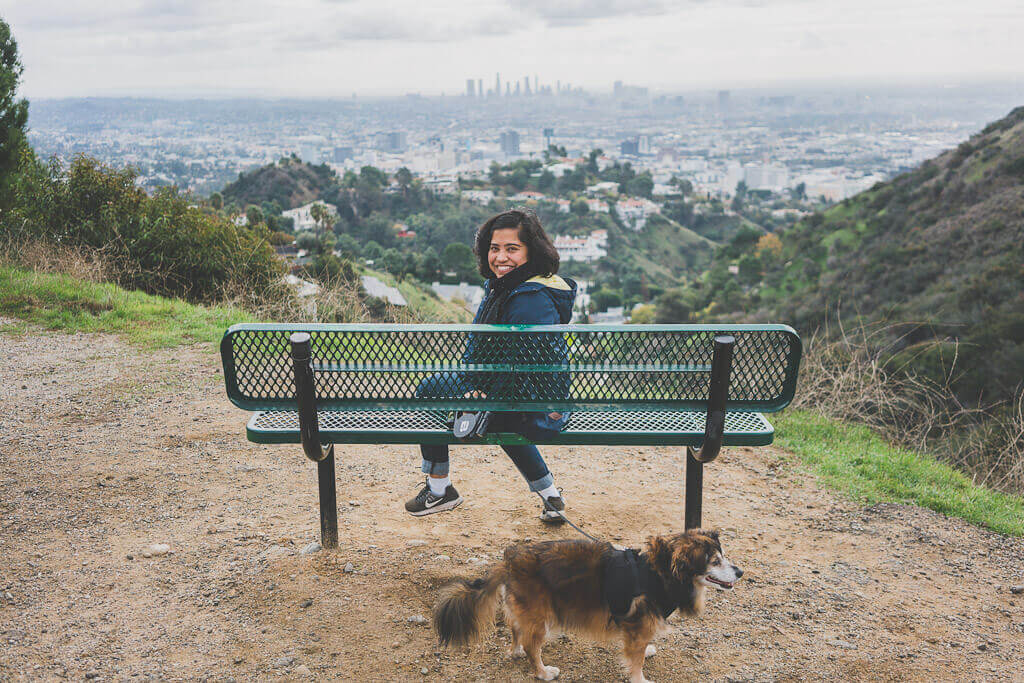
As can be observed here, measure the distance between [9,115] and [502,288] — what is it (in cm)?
758

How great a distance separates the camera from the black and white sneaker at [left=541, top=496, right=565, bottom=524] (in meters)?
3.37

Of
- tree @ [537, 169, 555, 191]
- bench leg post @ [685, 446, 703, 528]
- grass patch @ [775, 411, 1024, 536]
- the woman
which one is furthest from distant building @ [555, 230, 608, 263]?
bench leg post @ [685, 446, 703, 528]

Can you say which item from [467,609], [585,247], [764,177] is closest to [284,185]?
[585,247]

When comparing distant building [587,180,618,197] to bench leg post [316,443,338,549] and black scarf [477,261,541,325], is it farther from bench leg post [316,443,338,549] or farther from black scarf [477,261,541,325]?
bench leg post [316,443,338,549]

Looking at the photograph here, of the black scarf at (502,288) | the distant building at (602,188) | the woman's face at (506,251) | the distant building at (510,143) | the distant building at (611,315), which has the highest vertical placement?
the distant building at (510,143)

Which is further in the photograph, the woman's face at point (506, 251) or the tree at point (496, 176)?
the tree at point (496, 176)

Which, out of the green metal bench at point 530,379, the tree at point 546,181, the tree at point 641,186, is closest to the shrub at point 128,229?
the green metal bench at point 530,379

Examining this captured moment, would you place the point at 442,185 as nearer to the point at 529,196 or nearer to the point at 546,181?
the point at 529,196

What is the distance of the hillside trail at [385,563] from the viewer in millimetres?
2611

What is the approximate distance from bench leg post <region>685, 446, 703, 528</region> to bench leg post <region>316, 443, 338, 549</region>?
1.44 metres

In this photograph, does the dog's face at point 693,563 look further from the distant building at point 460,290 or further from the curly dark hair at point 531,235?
the distant building at point 460,290

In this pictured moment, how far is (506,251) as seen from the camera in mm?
3275

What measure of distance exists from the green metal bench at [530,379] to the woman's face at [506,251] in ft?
1.78

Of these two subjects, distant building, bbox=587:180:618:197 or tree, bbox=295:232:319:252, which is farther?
distant building, bbox=587:180:618:197
